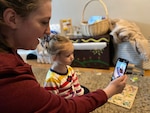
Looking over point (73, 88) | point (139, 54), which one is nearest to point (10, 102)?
point (73, 88)

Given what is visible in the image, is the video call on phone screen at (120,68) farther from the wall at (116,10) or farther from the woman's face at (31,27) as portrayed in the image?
the wall at (116,10)

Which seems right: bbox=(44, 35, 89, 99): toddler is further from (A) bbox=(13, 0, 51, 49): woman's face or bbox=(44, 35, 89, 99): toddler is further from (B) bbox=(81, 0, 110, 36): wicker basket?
(B) bbox=(81, 0, 110, 36): wicker basket

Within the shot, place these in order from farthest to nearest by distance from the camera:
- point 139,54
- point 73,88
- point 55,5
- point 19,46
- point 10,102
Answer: point 55,5 → point 139,54 → point 73,88 → point 19,46 → point 10,102

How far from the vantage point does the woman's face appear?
523 mm

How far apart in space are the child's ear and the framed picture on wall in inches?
61.1

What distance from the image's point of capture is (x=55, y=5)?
222cm

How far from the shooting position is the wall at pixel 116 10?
1.92 m

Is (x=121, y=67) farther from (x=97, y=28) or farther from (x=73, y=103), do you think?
(x=97, y=28)

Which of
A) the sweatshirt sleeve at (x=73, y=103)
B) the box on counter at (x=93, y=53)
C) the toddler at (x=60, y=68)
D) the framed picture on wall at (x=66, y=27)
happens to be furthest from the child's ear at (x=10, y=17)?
the framed picture on wall at (x=66, y=27)

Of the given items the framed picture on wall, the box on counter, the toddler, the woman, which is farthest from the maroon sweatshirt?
the framed picture on wall

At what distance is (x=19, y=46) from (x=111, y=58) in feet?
4.64

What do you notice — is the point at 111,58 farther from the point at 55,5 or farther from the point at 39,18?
the point at 39,18

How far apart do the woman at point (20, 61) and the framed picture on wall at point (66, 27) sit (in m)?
1.48

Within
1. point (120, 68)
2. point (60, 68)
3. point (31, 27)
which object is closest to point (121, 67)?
point (120, 68)
